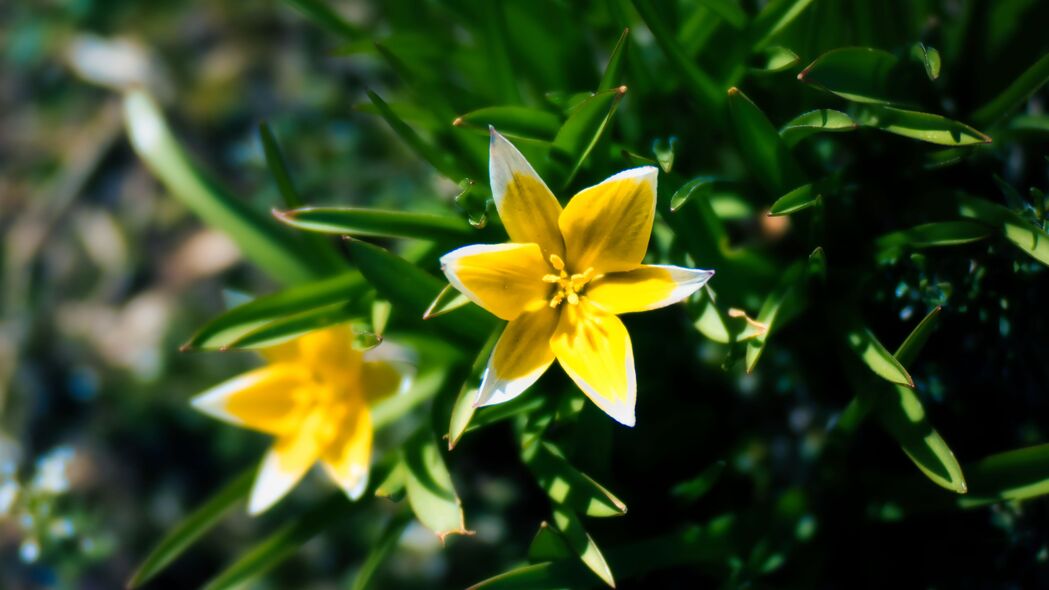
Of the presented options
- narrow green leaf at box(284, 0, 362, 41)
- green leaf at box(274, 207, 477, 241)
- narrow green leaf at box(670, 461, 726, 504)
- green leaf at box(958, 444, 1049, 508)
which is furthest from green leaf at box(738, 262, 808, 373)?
narrow green leaf at box(284, 0, 362, 41)

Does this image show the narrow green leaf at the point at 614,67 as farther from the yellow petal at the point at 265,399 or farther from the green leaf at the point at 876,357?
the yellow petal at the point at 265,399

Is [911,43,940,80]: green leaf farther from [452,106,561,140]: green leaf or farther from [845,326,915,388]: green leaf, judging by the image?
[452,106,561,140]: green leaf

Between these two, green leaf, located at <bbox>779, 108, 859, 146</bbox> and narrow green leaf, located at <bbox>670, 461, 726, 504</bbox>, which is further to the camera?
narrow green leaf, located at <bbox>670, 461, 726, 504</bbox>

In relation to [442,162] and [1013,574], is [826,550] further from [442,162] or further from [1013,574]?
[442,162]

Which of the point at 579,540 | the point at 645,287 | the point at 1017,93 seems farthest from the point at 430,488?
the point at 1017,93

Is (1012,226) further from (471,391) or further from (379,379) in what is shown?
(379,379)

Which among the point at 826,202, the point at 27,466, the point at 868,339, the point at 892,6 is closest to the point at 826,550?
the point at 868,339
